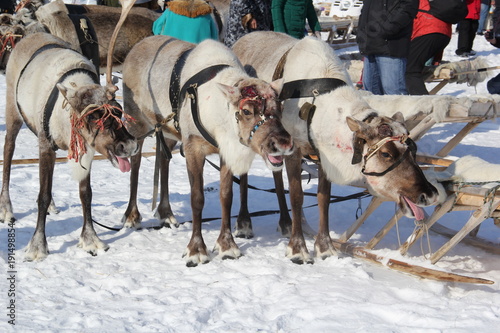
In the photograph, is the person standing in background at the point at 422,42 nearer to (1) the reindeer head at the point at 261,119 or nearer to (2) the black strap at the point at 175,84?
(2) the black strap at the point at 175,84

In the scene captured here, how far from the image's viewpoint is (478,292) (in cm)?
437

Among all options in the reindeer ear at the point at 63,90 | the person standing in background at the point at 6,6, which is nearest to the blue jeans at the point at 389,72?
the reindeer ear at the point at 63,90

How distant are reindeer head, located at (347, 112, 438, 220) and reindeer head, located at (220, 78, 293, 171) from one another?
0.51 meters

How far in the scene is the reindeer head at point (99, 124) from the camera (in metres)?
4.77

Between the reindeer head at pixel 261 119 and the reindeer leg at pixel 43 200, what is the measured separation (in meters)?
1.55

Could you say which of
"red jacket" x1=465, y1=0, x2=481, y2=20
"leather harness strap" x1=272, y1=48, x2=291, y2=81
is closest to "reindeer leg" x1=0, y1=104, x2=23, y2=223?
"leather harness strap" x1=272, y1=48, x2=291, y2=81

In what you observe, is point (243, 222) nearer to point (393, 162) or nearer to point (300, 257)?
point (300, 257)

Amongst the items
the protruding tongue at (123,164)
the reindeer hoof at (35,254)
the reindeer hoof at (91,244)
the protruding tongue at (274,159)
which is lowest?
the reindeer hoof at (91,244)

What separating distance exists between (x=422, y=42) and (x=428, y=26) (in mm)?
191

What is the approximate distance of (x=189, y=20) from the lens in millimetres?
6703

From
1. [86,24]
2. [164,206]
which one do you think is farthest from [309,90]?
[86,24]

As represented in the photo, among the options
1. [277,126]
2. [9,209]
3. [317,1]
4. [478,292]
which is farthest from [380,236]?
[317,1]

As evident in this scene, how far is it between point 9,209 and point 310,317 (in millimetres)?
3361

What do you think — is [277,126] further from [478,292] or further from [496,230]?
[496,230]
